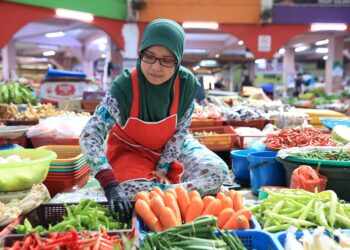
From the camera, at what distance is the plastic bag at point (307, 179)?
3.02m

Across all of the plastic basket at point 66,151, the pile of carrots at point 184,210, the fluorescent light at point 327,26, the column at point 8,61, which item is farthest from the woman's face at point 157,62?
the column at point 8,61

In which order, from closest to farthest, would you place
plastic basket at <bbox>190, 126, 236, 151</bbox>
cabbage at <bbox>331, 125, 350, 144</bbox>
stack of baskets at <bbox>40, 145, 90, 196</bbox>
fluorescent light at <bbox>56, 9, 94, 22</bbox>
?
stack of baskets at <bbox>40, 145, 90, 196</bbox> < cabbage at <bbox>331, 125, 350, 144</bbox> < plastic basket at <bbox>190, 126, 236, 151</bbox> < fluorescent light at <bbox>56, 9, 94, 22</bbox>

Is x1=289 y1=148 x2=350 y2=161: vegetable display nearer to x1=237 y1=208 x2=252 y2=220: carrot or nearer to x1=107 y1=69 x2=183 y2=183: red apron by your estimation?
x1=107 y1=69 x2=183 y2=183: red apron

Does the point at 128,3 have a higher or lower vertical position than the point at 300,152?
higher

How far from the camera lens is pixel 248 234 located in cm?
204

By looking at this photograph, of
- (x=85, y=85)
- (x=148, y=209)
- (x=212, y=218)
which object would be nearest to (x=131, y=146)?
(x=148, y=209)

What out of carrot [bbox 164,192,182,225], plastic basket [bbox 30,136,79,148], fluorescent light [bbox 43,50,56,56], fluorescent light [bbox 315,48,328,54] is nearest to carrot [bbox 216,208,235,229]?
carrot [bbox 164,192,182,225]

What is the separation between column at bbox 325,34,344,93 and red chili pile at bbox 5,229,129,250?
1400 centimetres

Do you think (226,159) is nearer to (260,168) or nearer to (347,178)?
(260,168)

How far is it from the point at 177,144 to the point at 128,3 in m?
8.82

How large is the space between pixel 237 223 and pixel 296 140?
2342mm

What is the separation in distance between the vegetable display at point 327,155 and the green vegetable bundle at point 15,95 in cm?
552

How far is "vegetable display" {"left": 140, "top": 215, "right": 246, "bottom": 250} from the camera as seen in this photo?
1802 mm

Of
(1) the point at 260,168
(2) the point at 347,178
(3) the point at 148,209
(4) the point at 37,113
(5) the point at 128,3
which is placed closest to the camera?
(3) the point at 148,209
